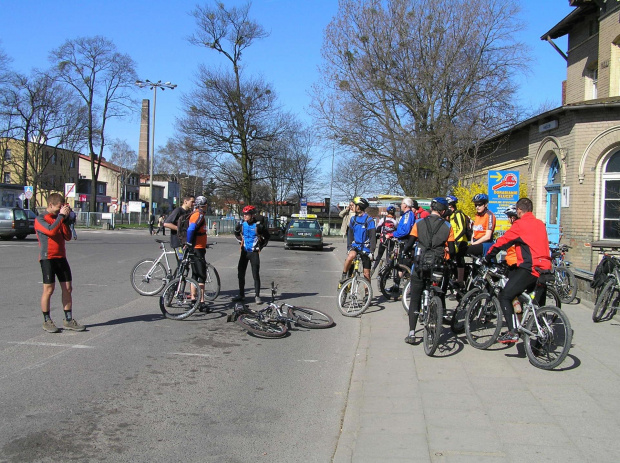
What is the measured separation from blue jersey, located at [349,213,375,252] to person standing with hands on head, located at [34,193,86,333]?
4.68 meters

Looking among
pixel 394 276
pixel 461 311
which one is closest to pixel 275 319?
pixel 461 311

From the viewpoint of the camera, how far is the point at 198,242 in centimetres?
929

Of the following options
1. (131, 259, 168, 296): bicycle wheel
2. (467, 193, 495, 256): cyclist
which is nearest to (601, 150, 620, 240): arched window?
(467, 193, 495, 256): cyclist

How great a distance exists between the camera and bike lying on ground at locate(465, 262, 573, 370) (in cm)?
557

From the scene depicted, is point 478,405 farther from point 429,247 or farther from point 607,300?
point 607,300

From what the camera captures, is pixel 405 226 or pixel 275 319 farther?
pixel 405 226

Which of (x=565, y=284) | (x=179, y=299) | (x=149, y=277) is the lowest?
(x=179, y=299)

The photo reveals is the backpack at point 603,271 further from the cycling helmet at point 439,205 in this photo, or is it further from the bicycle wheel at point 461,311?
the cycling helmet at point 439,205

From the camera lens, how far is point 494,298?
6410mm

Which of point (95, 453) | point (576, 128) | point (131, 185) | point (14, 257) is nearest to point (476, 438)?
point (95, 453)

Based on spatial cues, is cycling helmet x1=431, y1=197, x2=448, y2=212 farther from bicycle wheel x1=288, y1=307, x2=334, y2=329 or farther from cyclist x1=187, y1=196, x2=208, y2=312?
cyclist x1=187, y1=196, x2=208, y2=312

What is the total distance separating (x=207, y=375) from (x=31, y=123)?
5083 centimetres

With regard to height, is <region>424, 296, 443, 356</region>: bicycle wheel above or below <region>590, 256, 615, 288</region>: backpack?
below

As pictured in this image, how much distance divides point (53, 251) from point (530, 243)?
5.76 metres
